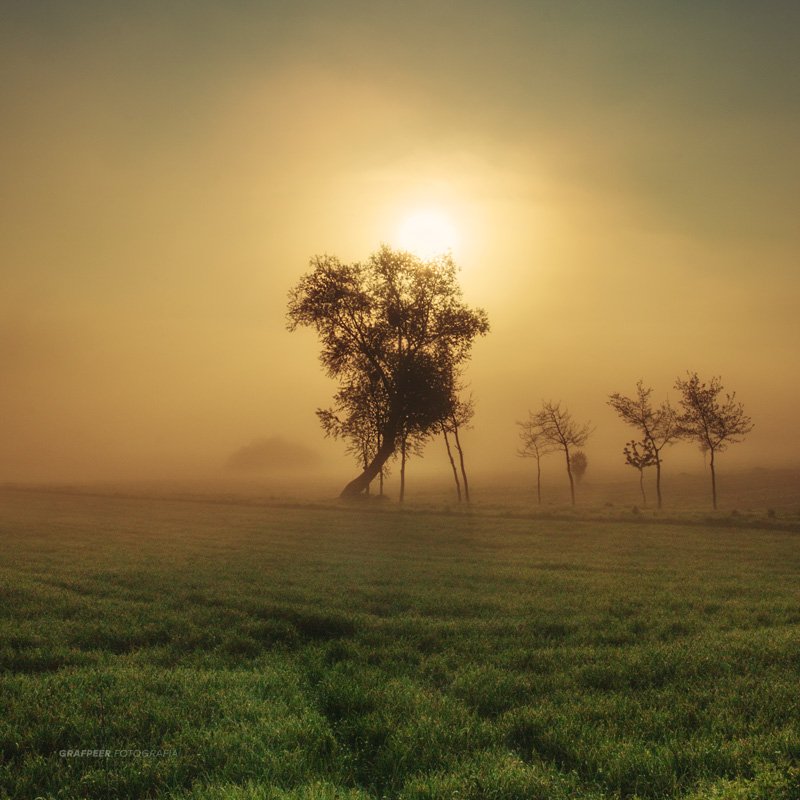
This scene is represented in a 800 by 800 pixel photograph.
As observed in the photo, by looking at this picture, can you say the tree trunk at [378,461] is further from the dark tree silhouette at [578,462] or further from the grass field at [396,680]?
the dark tree silhouette at [578,462]

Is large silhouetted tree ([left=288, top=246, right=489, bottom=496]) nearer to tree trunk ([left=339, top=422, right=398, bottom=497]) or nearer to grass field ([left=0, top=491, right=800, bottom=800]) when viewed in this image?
tree trunk ([left=339, top=422, right=398, bottom=497])

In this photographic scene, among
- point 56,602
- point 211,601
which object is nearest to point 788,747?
point 211,601

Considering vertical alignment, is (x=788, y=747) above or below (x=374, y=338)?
below

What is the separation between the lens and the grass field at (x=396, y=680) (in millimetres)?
5656

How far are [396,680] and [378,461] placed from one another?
47950mm

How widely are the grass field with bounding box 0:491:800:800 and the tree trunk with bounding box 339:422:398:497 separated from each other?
37.1 meters

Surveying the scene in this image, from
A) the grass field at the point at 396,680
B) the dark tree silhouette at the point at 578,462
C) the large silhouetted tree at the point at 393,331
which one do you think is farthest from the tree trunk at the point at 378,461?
the dark tree silhouette at the point at 578,462

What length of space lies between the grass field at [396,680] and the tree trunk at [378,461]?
3711 cm

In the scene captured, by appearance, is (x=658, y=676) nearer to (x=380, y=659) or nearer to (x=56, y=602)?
(x=380, y=659)

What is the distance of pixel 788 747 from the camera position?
6.10 metres

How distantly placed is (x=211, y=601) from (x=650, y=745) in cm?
982

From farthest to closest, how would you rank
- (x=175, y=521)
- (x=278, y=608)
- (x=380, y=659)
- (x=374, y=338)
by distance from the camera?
(x=374, y=338), (x=175, y=521), (x=278, y=608), (x=380, y=659)

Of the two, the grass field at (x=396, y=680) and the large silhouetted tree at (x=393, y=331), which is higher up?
the large silhouetted tree at (x=393, y=331)

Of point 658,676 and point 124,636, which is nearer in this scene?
point 658,676
